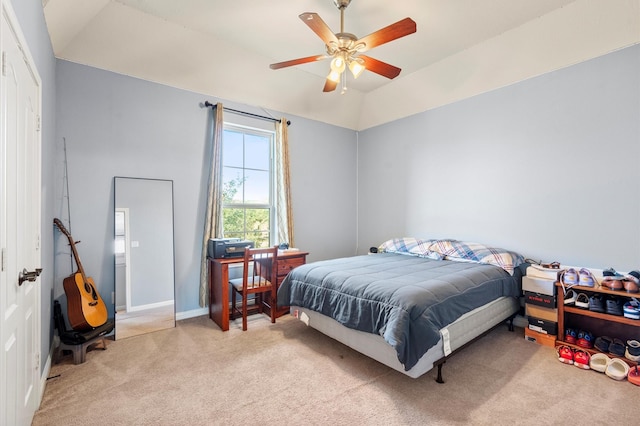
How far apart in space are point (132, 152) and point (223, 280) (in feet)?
5.59

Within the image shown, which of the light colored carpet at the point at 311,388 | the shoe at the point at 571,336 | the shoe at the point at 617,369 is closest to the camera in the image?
the light colored carpet at the point at 311,388

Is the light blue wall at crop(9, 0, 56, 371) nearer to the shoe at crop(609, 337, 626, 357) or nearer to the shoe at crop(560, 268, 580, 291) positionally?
the shoe at crop(560, 268, 580, 291)

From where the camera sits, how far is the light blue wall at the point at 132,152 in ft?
9.63

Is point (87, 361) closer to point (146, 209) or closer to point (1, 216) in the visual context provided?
point (146, 209)

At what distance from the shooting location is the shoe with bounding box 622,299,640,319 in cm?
237

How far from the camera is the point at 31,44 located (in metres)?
1.79

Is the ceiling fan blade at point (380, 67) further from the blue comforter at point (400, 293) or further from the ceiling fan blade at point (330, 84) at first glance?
the blue comforter at point (400, 293)

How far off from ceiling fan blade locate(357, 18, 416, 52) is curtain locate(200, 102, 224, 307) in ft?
6.85

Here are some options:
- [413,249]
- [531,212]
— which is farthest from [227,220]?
[531,212]

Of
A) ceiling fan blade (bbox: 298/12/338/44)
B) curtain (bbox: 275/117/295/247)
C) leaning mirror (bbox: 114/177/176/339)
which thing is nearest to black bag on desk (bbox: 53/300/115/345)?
leaning mirror (bbox: 114/177/176/339)

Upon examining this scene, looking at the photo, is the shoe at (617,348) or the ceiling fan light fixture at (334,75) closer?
the shoe at (617,348)

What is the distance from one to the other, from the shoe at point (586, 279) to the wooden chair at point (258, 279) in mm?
2892

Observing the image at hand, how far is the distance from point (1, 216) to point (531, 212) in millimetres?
4209

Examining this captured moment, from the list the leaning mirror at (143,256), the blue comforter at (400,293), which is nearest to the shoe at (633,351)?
the blue comforter at (400,293)
